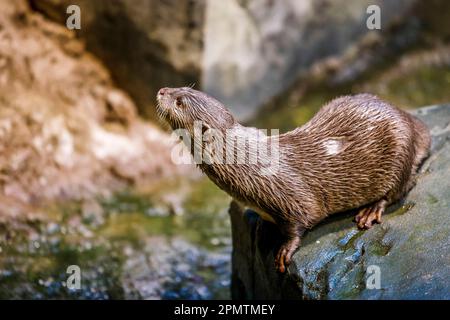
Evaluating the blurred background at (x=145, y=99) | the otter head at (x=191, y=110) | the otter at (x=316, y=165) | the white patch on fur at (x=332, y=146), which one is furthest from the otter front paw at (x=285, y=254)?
the blurred background at (x=145, y=99)

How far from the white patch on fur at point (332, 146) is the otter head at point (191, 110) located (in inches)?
20.1

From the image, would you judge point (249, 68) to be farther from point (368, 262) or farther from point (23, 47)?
point (368, 262)

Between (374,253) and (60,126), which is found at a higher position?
(60,126)

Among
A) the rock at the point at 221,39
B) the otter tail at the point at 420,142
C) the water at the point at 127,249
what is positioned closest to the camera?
the otter tail at the point at 420,142

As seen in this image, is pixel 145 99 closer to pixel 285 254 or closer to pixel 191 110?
pixel 191 110

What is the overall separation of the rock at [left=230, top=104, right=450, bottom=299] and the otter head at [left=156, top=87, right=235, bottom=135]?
0.69m

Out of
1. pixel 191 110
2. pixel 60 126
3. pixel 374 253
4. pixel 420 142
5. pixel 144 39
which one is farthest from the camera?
pixel 144 39

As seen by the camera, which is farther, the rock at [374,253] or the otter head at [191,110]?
the otter head at [191,110]

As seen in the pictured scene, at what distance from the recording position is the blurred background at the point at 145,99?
4.55 m

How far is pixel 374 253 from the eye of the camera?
113 inches

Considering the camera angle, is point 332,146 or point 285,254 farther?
point 332,146

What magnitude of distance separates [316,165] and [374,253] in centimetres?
54

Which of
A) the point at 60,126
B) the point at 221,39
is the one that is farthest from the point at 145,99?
the point at 221,39

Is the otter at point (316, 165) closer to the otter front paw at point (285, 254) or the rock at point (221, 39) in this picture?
the otter front paw at point (285, 254)
